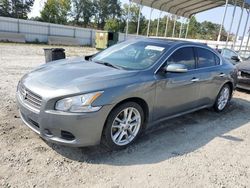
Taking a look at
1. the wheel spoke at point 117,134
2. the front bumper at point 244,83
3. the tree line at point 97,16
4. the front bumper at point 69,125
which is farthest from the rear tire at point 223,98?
the tree line at point 97,16

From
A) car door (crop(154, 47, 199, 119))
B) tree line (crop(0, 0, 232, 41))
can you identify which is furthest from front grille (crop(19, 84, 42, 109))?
tree line (crop(0, 0, 232, 41))

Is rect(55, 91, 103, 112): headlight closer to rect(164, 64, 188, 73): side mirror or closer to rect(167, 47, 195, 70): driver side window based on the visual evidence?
rect(164, 64, 188, 73): side mirror

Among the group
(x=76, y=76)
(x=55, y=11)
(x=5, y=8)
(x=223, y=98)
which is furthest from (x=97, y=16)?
(x=76, y=76)

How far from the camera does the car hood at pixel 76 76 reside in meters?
3.26

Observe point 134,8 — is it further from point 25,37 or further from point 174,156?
point 174,156

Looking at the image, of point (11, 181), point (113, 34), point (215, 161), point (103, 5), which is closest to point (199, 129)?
point (215, 161)

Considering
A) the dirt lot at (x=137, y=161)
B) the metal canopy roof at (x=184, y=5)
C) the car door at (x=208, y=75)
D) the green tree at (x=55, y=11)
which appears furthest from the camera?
the green tree at (x=55, y=11)

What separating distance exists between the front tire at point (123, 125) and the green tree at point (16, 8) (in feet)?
173

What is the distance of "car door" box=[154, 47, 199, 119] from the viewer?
4043mm

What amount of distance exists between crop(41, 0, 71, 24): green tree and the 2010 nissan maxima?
155 feet

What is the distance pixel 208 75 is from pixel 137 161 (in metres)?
2.54

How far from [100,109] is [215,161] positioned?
187cm

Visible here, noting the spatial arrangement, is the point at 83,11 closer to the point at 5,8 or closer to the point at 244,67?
the point at 5,8

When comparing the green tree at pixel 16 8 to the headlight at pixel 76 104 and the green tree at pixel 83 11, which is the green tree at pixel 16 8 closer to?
the green tree at pixel 83 11
